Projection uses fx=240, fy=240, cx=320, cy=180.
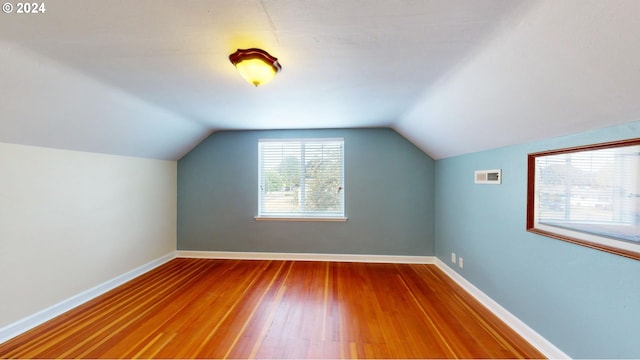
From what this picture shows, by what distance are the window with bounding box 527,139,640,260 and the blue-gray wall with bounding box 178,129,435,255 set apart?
5.93 ft

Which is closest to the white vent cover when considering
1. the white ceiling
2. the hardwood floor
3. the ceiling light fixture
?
the white ceiling

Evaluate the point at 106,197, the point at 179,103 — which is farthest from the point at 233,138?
the point at 106,197

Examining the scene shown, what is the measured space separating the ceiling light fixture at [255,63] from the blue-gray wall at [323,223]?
7.08 ft

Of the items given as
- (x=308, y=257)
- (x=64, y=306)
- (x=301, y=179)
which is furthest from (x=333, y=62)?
(x=64, y=306)

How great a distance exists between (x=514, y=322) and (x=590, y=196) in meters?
1.26

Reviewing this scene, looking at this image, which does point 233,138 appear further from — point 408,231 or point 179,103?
point 408,231

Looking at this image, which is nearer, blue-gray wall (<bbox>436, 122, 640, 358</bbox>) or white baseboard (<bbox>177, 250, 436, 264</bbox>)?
blue-gray wall (<bbox>436, 122, 640, 358</bbox>)

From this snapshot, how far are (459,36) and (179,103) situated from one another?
2521 mm

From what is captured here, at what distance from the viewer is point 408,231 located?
3.73m

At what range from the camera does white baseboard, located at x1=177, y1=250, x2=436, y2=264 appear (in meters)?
3.72

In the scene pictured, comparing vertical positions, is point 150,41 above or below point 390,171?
above

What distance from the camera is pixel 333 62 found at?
1.68 m

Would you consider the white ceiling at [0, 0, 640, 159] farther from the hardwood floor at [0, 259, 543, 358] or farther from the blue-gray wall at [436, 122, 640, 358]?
the hardwood floor at [0, 259, 543, 358]

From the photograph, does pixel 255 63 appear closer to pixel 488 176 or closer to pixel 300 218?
pixel 488 176
